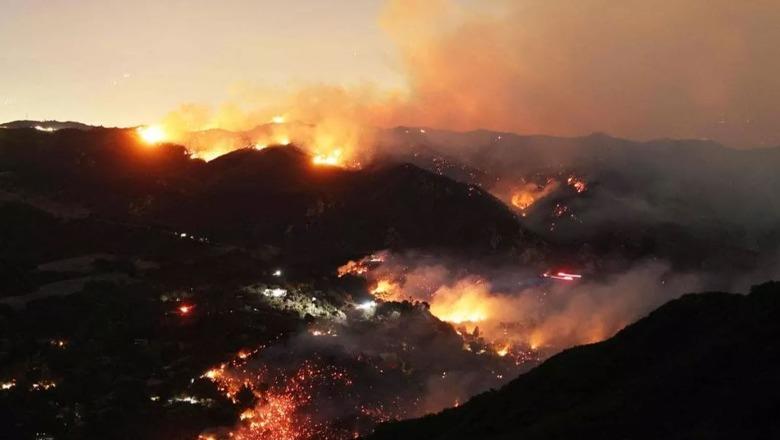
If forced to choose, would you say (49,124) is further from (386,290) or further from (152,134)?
(386,290)

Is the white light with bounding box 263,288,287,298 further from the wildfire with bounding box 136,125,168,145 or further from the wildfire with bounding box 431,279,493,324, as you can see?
the wildfire with bounding box 136,125,168,145

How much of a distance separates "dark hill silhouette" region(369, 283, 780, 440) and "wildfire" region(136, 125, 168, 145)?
10327 cm

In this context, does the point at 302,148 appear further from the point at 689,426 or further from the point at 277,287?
Result: the point at 689,426

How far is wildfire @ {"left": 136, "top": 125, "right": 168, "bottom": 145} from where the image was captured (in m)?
126

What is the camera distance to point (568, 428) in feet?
75.8

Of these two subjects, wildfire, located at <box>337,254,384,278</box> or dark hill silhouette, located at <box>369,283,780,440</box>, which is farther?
wildfire, located at <box>337,254,384,278</box>

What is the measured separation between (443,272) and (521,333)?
17978 millimetres

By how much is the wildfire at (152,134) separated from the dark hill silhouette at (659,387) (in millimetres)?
103267

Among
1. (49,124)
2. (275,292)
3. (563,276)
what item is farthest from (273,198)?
(49,124)

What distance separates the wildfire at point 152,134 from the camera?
12579cm

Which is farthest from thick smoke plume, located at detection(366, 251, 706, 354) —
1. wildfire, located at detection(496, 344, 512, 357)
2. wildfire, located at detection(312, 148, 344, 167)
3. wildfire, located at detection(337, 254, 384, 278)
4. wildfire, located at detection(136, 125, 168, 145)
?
wildfire, located at detection(136, 125, 168, 145)

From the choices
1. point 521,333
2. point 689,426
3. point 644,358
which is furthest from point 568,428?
point 521,333

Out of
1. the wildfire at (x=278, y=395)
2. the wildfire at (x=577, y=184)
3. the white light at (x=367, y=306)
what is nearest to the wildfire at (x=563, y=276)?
the white light at (x=367, y=306)

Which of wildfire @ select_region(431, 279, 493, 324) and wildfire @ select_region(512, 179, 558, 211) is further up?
wildfire @ select_region(512, 179, 558, 211)
